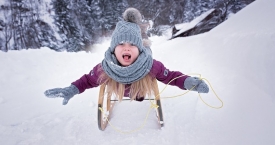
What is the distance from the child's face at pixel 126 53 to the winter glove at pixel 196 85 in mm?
616

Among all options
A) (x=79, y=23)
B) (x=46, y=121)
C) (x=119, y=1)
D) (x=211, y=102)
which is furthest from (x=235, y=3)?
(x=46, y=121)

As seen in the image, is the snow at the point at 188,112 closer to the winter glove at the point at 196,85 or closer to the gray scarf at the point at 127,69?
the winter glove at the point at 196,85

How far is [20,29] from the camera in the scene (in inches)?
508

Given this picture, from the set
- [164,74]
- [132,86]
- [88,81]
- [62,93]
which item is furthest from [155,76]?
[62,93]

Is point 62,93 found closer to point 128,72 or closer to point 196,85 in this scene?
point 128,72

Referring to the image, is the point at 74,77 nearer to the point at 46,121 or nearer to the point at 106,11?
the point at 46,121

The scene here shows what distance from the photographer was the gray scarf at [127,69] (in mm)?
1572

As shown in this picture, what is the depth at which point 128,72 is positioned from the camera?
159 centimetres

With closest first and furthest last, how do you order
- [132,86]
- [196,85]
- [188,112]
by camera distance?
[196,85] < [132,86] < [188,112]

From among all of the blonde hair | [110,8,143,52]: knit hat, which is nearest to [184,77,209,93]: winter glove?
the blonde hair

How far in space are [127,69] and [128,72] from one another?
37mm

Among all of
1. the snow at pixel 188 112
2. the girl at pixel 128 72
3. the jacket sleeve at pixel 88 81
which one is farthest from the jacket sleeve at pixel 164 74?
the jacket sleeve at pixel 88 81

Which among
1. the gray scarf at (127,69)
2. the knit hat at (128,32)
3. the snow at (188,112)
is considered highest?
the knit hat at (128,32)

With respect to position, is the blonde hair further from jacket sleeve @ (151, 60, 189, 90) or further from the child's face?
the child's face
